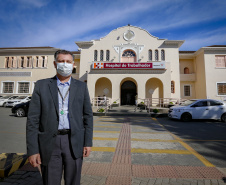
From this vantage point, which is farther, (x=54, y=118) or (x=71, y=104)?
(x=71, y=104)

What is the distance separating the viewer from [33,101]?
1.71m

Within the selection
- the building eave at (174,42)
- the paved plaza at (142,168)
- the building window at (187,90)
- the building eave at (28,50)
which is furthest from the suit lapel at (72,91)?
the building window at (187,90)

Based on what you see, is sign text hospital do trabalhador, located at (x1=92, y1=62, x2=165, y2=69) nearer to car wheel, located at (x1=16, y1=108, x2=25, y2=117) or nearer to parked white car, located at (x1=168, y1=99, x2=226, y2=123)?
parked white car, located at (x1=168, y1=99, x2=226, y2=123)

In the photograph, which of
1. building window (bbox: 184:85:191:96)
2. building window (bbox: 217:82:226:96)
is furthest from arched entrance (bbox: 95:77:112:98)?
building window (bbox: 217:82:226:96)

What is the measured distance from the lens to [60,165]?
175cm

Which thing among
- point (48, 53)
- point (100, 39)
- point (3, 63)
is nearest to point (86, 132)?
point (100, 39)

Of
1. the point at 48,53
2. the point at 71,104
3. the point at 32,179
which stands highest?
the point at 48,53

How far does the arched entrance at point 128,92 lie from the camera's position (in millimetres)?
20625

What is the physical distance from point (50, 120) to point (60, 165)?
60 cm

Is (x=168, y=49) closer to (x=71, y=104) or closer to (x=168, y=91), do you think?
(x=168, y=91)

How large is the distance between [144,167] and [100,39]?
1966 cm

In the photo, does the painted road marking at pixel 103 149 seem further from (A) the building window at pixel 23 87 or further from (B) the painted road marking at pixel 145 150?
(A) the building window at pixel 23 87

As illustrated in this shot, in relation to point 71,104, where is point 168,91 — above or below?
above

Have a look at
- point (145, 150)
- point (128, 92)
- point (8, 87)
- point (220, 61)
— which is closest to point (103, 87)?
point (128, 92)
